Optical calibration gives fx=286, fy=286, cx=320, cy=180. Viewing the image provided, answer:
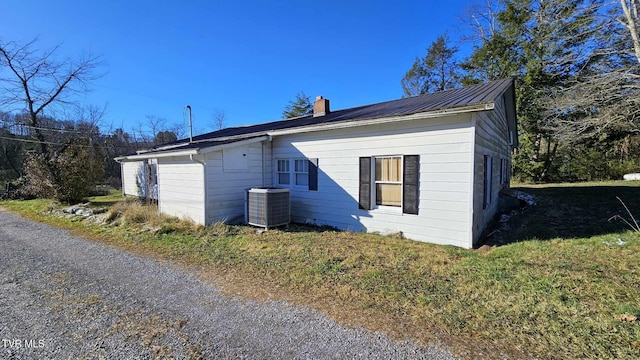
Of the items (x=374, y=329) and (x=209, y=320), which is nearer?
(x=374, y=329)

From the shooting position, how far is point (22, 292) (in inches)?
158

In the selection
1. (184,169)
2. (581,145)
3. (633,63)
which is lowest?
(184,169)

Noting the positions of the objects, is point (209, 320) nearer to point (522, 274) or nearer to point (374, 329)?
point (374, 329)

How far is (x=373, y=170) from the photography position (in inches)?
283

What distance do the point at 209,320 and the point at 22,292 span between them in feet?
10.00

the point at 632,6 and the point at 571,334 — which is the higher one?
the point at 632,6

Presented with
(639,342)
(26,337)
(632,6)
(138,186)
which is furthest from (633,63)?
(138,186)

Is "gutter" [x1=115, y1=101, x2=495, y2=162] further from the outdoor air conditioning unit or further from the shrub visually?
the shrub

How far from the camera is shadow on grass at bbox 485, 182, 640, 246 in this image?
21.9ft

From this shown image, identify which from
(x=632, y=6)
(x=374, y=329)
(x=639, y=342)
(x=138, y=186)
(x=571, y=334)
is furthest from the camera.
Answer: (x=138, y=186)

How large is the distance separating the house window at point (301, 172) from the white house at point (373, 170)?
0.03 metres

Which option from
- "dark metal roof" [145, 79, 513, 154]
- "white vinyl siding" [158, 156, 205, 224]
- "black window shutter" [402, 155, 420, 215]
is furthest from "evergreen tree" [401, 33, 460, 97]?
"white vinyl siding" [158, 156, 205, 224]

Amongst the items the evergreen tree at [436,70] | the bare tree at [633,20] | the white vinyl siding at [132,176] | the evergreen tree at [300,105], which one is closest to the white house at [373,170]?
the bare tree at [633,20]

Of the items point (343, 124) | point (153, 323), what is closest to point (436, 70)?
point (343, 124)
